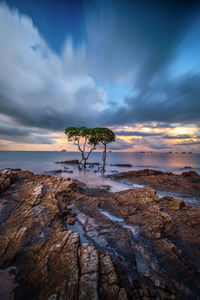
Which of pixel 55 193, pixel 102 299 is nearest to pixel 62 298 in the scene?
pixel 102 299

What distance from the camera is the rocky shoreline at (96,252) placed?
2920mm

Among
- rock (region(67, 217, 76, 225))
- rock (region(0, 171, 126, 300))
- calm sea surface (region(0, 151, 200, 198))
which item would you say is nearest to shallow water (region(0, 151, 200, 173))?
calm sea surface (region(0, 151, 200, 198))

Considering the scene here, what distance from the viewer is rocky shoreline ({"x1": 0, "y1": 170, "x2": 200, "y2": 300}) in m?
2.92

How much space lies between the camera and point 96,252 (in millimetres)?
3627

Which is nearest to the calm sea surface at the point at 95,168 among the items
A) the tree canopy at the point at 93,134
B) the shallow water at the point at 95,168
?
the shallow water at the point at 95,168

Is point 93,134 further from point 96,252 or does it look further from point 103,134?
point 96,252

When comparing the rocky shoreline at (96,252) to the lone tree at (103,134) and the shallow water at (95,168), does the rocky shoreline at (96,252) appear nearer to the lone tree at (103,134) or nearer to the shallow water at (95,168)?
the shallow water at (95,168)

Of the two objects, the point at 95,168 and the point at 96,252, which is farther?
the point at 95,168

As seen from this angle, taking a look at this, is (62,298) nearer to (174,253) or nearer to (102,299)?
(102,299)

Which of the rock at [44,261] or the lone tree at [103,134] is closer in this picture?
the rock at [44,261]

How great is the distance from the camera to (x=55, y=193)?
25.5ft

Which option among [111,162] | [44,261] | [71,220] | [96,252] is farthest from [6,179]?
[111,162]

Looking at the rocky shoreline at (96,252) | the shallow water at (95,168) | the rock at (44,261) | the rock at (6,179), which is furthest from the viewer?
the shallow water at (95,168)

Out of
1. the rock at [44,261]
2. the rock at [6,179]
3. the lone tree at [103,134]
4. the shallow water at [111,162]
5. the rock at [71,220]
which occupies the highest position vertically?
the lone tree at [103,134]
